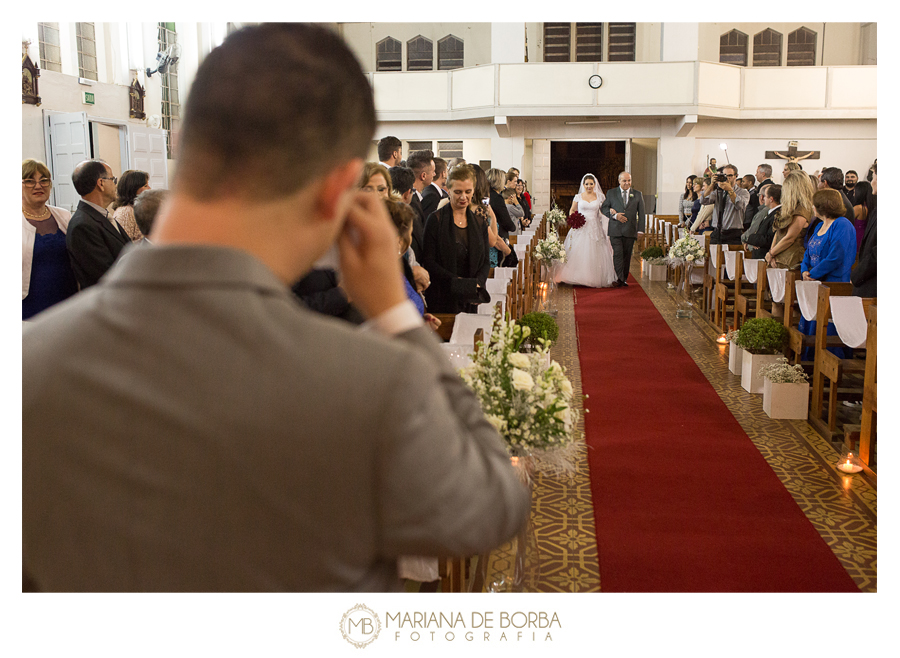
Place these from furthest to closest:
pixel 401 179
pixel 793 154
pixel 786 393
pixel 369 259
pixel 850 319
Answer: pixel 793 154 < pixel 401 179 < pixel 786 393 < pixel 850 319 < pixel 369 259

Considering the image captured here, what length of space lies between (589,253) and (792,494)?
Result: 7688 millimetres

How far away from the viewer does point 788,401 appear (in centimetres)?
521

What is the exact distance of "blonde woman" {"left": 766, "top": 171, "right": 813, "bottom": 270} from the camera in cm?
689

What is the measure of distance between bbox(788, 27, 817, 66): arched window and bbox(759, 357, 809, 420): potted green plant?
17.1m

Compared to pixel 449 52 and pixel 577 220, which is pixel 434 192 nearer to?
pixel 577 220

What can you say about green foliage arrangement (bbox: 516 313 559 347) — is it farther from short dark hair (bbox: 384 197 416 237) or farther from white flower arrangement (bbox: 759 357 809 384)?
short dark hair (bbox: 384 197 416 237)

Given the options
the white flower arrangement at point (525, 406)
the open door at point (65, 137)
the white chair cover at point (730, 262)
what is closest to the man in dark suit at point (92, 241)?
the white flower arrangement at point (525, 406)

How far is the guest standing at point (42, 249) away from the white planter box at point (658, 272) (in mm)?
9811

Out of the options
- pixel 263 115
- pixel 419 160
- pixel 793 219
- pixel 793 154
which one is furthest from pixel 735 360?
pixel 793 154

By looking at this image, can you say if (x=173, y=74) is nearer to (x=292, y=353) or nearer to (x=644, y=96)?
(x=644, y=96)

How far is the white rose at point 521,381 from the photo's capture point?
254cm

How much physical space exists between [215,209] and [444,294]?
4619mm
